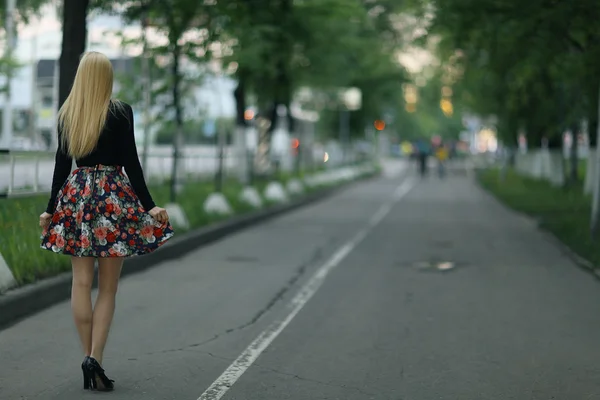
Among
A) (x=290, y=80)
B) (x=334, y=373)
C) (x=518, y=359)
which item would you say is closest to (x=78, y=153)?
(x=334, y=373)

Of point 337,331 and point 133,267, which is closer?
point 337,331

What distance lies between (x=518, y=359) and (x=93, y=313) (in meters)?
3.10

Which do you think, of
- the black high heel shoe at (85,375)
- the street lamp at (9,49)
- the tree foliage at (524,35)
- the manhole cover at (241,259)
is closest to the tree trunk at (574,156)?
the tree foliage at (524,35)

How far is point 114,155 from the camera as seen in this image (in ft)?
23.3

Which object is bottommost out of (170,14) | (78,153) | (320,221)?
(320,221)

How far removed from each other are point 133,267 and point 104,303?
7.57m

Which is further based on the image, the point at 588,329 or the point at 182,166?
the point at 182,166

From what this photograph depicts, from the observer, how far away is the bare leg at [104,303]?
711 centimetres

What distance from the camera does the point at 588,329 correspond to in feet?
33.6

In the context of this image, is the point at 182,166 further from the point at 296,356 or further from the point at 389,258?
the point at 296,356

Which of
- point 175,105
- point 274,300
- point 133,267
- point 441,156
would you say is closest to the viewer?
point 274,300

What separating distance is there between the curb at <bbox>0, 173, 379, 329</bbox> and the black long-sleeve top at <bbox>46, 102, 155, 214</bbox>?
3.23m

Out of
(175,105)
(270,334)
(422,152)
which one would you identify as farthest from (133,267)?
(422,152)

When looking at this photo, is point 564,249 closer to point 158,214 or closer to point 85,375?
point 158,214
